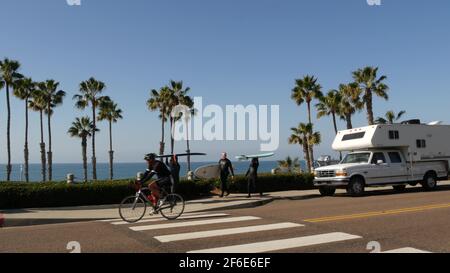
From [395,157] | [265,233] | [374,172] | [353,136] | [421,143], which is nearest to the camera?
[265,233]

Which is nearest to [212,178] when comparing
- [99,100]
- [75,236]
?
[75,236]

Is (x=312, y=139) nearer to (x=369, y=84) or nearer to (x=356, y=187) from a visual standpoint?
(x=369, y=84)

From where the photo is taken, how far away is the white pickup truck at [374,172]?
1812 cm

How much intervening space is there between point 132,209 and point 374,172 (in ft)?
36.8

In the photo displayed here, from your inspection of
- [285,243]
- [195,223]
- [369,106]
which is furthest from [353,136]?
[369,106]

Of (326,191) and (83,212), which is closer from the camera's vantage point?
(83,212)

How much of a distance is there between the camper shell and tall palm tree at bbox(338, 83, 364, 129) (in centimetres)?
2583

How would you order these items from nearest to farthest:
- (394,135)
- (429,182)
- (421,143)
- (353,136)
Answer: (394,135)
(353,136)
(421,143)
(429,182)

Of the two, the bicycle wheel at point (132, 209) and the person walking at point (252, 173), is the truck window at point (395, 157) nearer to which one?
the person walking at point (252, 173)

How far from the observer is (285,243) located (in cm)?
809

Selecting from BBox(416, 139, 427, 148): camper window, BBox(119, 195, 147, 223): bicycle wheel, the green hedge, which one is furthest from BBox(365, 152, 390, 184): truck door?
BBox(119, 195, 147, 223): bicycle wheel

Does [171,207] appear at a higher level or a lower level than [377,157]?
lower

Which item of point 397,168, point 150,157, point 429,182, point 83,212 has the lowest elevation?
point 83,212
